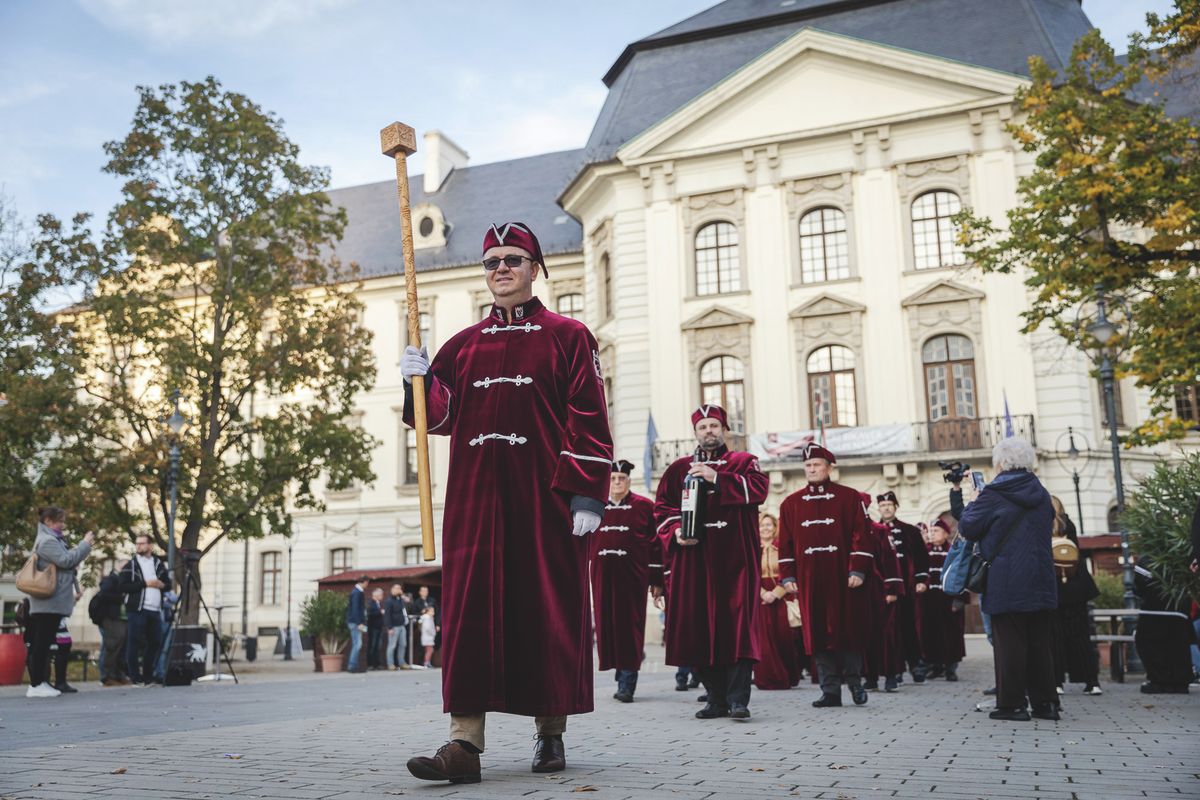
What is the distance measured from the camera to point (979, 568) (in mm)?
8805

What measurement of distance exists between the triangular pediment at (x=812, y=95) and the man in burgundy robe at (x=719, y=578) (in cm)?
2450

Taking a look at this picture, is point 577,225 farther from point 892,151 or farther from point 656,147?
point 892,151

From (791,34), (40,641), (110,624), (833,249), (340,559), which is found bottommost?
(40,641)

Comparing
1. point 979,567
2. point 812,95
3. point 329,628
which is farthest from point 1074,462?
point 979,567

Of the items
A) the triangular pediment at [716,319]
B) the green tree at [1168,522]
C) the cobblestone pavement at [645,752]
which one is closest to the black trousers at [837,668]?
the cobblestone pavement at [645,752]

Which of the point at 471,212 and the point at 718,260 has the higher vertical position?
the point at 471,212

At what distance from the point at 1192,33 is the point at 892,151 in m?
16.1

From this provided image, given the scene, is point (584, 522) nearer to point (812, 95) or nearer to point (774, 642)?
point (774, 642)

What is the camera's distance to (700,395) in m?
32.7

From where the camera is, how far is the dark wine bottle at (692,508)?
8797 millimetres

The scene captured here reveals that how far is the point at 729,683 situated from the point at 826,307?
23958 millimetres

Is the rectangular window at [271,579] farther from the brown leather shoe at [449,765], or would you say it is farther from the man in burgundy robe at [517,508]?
the brown leather shoe at [449,765]

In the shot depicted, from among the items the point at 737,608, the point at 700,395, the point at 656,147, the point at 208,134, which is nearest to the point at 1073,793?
the point at 737,608

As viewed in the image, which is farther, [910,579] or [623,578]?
[910,579]
